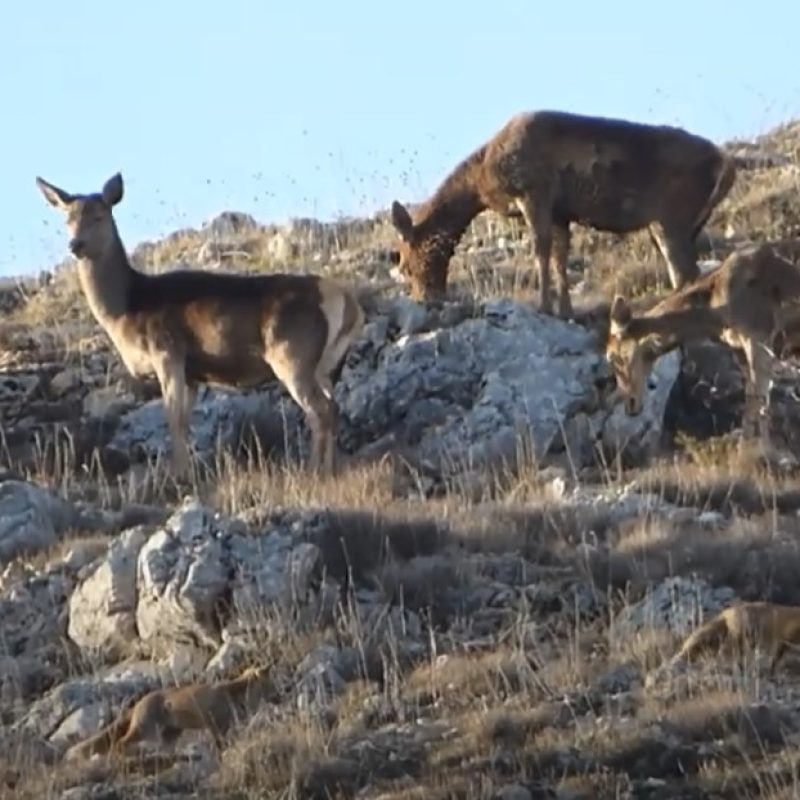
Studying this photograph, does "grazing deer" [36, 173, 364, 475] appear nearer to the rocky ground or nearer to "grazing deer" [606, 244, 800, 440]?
the rocky ground

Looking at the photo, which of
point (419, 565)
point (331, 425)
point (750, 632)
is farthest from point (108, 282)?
point (750, 632)

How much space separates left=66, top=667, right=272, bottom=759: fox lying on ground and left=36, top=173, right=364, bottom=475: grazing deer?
5.60 meters

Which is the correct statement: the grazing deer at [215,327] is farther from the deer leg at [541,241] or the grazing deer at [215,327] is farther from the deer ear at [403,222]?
the deer ear at [403,222]

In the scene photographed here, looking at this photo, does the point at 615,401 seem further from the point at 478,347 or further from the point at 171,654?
the point at 171,654

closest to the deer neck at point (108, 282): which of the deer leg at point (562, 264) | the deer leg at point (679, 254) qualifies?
the deer leg at point (562, 264)

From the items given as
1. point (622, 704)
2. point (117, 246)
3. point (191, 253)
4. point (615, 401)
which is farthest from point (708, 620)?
point (191, 253)

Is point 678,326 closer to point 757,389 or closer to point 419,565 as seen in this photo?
point 757,389

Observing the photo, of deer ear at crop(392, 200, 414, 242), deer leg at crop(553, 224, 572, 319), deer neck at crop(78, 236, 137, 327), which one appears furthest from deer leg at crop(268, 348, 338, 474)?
deer ear at crop(392, 200, 414, 242)

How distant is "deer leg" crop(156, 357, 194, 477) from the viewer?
20547mm

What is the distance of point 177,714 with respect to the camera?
14.2 m

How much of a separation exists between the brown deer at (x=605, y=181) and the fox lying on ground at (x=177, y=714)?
8751 millimetres

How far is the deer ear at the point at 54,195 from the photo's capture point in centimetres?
2225

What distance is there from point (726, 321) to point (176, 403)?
13.9ft

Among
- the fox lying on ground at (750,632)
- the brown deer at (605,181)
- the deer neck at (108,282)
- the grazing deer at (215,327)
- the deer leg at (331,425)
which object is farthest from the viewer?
the brown deer at (605,181)
